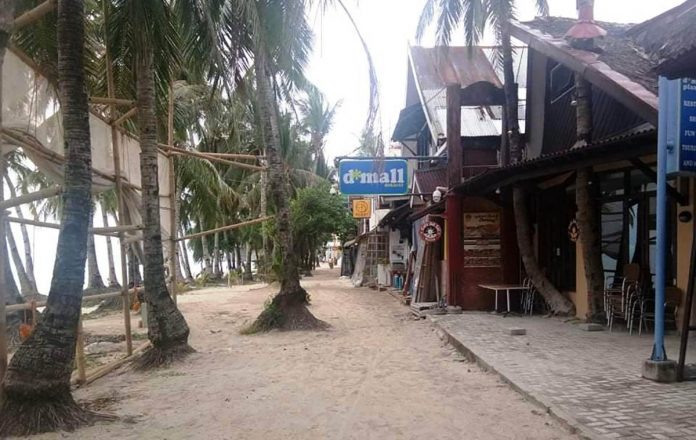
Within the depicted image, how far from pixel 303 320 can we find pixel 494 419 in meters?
7.65

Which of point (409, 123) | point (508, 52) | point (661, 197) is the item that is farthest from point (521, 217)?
point (409, 123)

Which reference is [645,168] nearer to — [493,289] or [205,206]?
[493,289]

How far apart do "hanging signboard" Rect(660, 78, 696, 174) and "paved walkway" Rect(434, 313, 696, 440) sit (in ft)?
7.50

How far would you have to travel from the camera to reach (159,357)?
9.20 meters

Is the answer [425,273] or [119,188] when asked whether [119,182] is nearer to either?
[119,188]

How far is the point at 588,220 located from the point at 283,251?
6384mm

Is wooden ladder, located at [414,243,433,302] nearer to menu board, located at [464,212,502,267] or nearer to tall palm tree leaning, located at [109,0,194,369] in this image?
menu board, located at [464,212,502,267]

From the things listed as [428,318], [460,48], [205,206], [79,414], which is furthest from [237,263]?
[79,414]

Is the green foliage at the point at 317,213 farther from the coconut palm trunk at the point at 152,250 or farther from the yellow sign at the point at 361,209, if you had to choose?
the coconut palm trunk at the point at 152,250

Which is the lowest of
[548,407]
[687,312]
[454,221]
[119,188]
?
[548,407]

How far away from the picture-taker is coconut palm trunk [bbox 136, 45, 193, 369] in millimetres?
9367

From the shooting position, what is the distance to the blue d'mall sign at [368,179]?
15898 mm

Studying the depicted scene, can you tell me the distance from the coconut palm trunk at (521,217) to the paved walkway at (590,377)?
3.64ft

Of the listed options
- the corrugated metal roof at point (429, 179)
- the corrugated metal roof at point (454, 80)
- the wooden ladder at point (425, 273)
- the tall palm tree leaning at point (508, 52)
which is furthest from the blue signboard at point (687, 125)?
the corrugated metal roof at point (429, 179)
